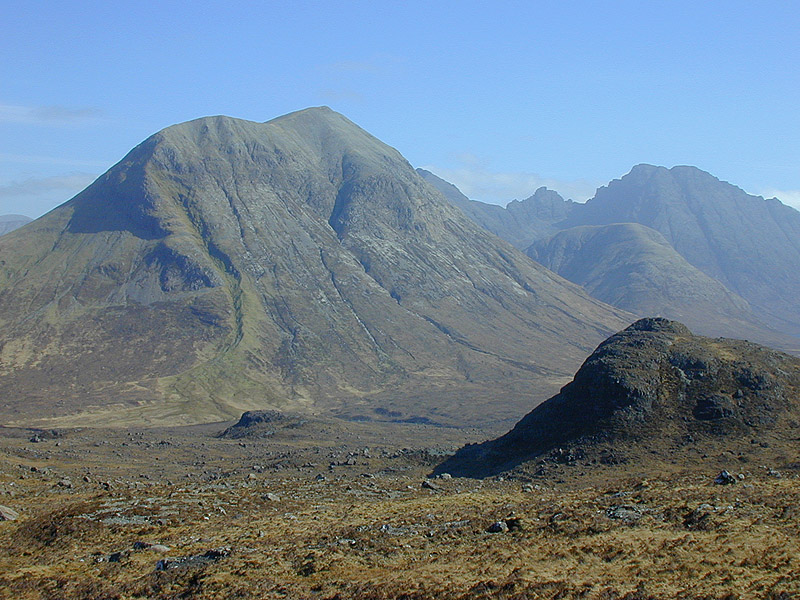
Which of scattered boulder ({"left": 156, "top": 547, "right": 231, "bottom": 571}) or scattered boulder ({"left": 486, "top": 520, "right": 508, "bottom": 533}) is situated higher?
scattered boulder ({"left": 486, "top": 520, "right": 508, "bottom": 533})

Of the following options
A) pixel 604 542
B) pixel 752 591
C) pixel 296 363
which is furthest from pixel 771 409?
pixel 296 363

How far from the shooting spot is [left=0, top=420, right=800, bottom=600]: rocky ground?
925 inches

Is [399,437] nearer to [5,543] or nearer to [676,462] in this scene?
[676,462]

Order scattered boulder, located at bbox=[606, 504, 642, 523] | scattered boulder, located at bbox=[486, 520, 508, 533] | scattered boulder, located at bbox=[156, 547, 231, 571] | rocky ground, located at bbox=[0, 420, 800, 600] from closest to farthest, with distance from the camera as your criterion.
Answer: rocky ground, located at bbox=[0, 420, 800, 600] < scattered boulder, located at bbox=[156, 547, 231, 571] < scattered boulder, located at bbox=[486, 520, 508, 533] < scattered boulder, located at bbox=[606, 504, 642, 523]

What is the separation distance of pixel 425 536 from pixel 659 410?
1027 inches

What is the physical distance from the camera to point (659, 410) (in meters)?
50.4

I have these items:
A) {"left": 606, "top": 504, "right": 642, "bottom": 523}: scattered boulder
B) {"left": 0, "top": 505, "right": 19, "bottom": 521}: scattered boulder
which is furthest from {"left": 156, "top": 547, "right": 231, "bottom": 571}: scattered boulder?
{"left": 606, "top": 504, "right": 642, "bottom": 523}: scattered boulder

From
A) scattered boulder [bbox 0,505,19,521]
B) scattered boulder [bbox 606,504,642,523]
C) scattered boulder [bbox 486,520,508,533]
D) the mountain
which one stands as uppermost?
the mountain

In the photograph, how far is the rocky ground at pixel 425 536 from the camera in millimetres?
23500

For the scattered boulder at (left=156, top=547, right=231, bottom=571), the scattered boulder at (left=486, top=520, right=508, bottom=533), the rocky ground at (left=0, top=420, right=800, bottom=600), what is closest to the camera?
the rocky ground at (left=0, top=420, right=800, bottom=600)

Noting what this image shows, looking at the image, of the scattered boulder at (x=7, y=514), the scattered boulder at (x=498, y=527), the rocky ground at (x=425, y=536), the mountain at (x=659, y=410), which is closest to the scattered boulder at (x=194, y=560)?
the rocky ground at (x=425, y=536)

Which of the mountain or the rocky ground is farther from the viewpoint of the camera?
the mountain

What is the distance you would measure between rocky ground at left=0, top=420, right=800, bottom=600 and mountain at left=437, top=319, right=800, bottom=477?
2.24m

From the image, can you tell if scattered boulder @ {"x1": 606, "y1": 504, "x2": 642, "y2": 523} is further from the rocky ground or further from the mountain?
the mountain
